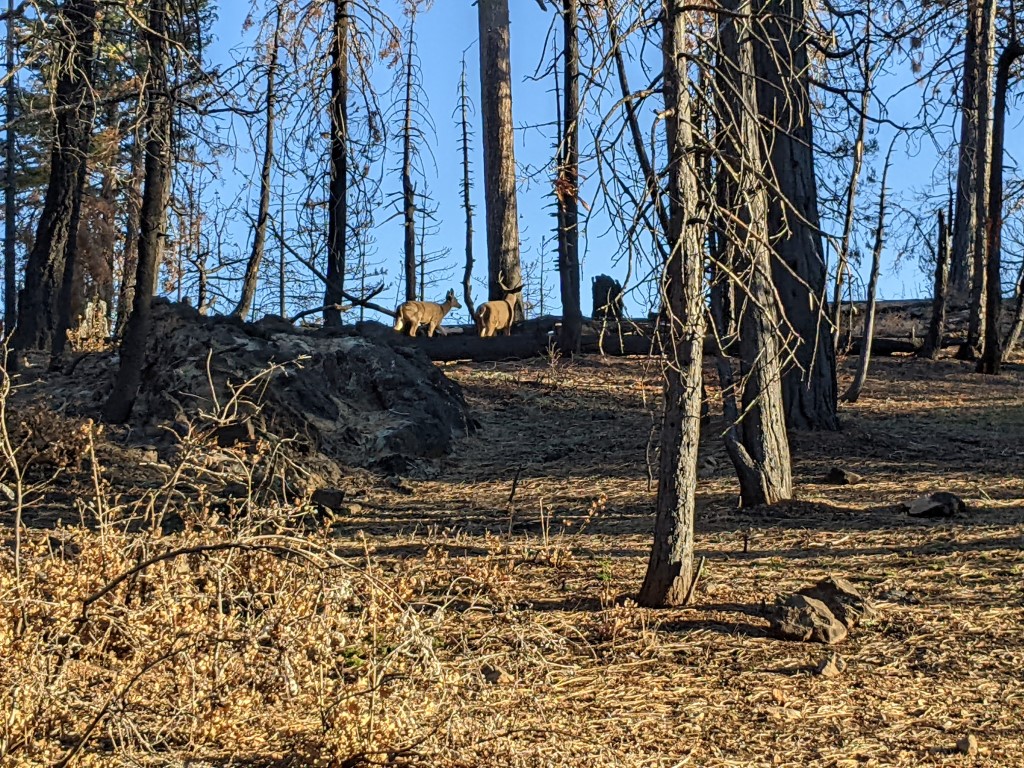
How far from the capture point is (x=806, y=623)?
17.1 feet

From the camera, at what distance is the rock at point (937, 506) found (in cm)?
768

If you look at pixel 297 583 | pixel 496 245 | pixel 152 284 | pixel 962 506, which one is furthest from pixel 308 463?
pixel 496 245

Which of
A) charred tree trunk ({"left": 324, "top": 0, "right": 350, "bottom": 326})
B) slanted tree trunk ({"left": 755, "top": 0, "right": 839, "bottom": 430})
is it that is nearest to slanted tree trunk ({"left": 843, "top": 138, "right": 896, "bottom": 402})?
slanted tree trunk ({"left": 755, "top": 0, "right": 839, "bottom": 430})

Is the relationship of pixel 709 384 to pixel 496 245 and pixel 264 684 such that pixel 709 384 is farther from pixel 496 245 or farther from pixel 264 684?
pixel 264 684

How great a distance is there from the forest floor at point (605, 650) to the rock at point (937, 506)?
0.14 meters

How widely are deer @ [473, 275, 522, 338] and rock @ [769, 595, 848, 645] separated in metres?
13.9

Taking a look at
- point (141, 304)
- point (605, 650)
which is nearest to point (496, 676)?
point (605, 650)

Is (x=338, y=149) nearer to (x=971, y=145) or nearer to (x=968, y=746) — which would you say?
(x=968, y=746)

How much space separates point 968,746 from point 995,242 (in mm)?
14337

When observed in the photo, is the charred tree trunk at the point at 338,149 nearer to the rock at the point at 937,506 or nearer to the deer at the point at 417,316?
the deer at the point at 417,316

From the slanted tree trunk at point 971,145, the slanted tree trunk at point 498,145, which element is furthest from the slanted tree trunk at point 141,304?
the slanted tree trunk at point 971,145

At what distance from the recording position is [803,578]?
624cm

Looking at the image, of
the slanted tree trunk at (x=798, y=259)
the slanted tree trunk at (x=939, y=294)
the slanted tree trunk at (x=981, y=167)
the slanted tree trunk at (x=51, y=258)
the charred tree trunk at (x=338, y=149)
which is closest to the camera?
the slanted tree trunk at (x=798, y=259)

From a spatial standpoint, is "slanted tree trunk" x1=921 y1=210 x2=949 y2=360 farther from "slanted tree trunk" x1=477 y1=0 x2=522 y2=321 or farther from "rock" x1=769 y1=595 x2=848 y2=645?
"rock" x1=769 y1=595 x2=848 y2=645
